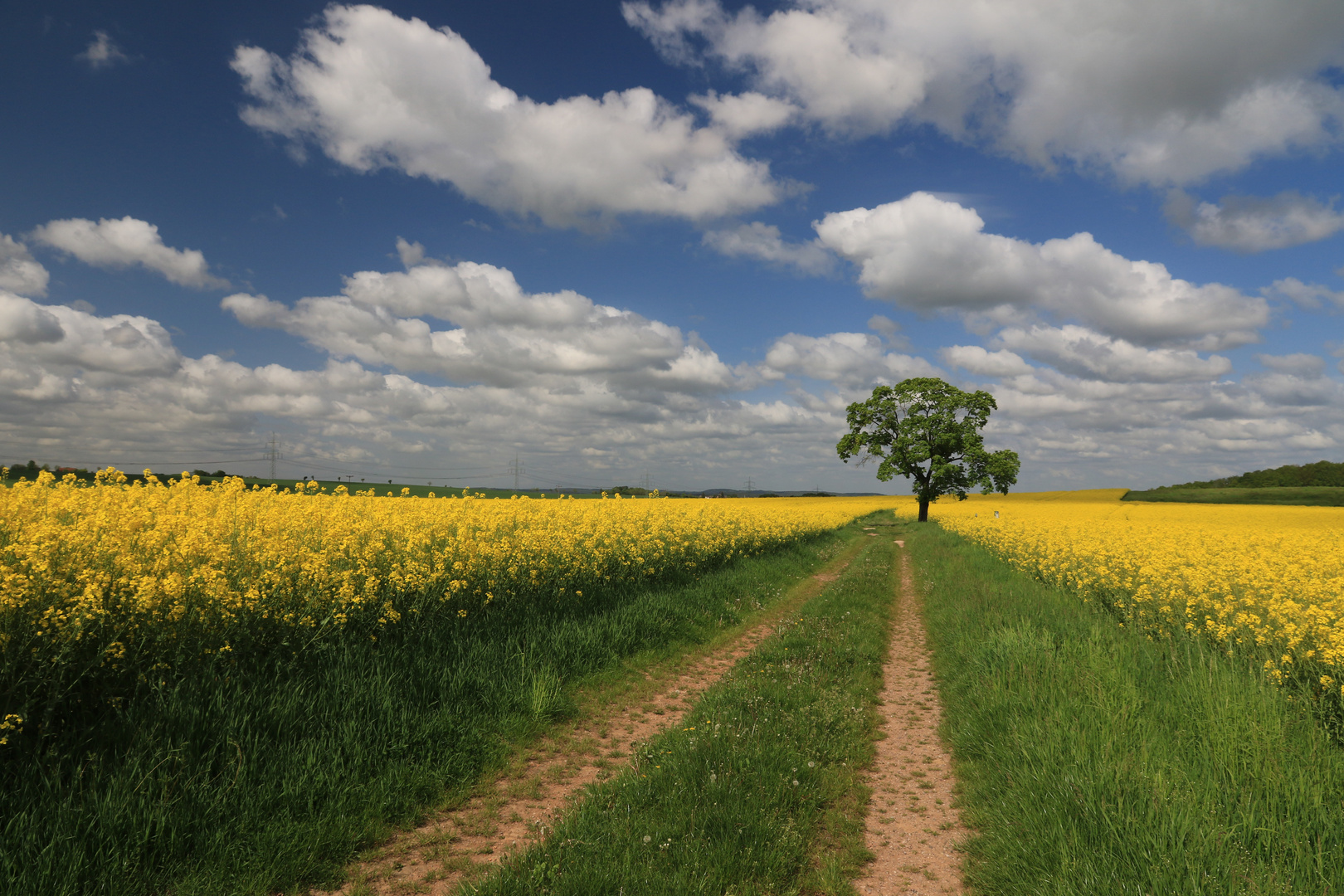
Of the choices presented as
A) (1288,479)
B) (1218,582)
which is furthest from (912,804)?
(1288,479)

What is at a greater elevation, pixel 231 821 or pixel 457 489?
pixel 457 489

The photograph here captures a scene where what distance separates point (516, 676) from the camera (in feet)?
20.1

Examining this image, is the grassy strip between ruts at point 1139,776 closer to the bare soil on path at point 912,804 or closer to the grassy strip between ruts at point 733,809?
the bare soil on path at point 912,804

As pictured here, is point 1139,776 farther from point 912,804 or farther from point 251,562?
point 251,562

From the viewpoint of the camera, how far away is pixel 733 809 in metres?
3.96

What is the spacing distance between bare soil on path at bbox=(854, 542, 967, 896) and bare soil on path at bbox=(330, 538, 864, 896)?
6.61ft

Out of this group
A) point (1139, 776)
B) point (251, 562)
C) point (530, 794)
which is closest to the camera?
point (1139, 776)

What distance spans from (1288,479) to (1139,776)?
93125 millimetres

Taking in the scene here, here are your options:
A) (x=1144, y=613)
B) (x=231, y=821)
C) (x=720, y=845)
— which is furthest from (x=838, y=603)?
(x=231, y=821)

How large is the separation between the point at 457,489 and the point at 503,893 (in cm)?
1754

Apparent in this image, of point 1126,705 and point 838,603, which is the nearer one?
point 1126,705

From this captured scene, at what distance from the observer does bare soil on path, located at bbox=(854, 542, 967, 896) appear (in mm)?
3648

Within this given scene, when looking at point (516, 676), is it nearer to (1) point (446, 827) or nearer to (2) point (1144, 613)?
(1) point (446, 827)

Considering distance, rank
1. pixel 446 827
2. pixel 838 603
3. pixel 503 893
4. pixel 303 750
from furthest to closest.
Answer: pixel 838 603 → pixel 303 750 → pixel 446 827 → pixel 503 893
